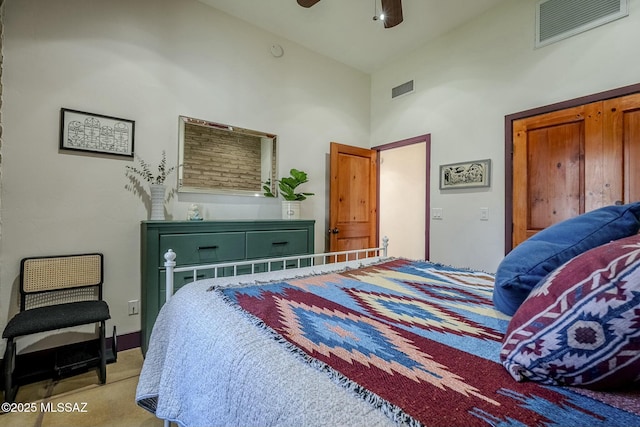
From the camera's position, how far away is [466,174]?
2914 millimetres

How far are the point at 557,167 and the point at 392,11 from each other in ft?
6.07

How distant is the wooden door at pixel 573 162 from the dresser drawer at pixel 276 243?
199cm

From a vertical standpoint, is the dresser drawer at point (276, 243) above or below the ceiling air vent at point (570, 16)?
below

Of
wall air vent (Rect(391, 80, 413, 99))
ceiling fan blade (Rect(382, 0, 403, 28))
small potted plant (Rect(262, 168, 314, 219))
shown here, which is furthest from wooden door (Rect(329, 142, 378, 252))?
ceiling fan blade (Rect(382, 0, 403, 28))

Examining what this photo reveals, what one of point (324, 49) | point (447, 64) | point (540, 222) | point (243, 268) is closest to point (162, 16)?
point (324, 49)

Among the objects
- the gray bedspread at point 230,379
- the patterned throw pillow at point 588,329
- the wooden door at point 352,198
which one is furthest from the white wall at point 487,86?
the gray bedspread at point 230,379

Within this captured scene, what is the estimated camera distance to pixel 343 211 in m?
3.55

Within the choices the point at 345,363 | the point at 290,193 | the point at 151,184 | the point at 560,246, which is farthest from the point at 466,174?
the point at 151,184

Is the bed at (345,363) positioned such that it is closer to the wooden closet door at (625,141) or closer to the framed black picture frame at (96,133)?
the framed black picture frame at (96,133)

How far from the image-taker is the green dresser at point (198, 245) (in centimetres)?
210

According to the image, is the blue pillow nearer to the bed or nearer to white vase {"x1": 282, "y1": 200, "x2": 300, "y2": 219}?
the bed

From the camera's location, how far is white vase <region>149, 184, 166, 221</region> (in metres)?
2.32

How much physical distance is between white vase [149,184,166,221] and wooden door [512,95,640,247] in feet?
10.2

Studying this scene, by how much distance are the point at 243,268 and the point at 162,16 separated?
2.37 metres
